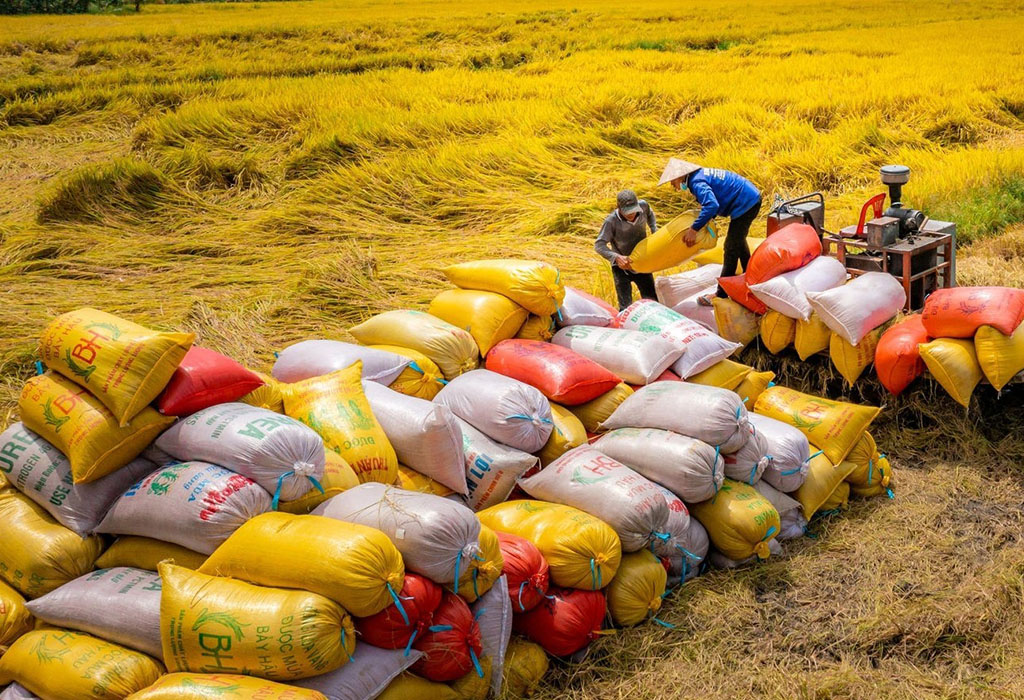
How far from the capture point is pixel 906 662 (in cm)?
299

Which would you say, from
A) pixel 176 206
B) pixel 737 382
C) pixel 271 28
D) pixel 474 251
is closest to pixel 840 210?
pixel 474 251

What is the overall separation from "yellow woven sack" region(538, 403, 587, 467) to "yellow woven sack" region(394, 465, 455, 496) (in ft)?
1.56

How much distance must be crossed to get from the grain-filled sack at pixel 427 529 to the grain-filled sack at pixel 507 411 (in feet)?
2.60

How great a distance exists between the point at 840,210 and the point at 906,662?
4921 mm

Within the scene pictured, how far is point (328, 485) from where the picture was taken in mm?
3082

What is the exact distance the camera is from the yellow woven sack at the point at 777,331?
4805 millimetres

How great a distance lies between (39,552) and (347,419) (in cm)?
107

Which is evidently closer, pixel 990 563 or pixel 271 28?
pixel 990 563

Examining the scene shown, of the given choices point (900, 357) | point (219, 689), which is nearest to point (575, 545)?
point (219, 689)

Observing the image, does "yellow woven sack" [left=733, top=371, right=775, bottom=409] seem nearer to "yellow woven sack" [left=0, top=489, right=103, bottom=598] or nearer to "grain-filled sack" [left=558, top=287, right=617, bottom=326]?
"grain-filled sack" [left=558, top=287, right=617, bottom=326]

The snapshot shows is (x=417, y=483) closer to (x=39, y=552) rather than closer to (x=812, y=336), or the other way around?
(x=39, y=552)

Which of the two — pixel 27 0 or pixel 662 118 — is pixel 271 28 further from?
pixel 662 118

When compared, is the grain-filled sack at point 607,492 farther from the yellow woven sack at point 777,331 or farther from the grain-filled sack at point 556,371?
the yellow woven sack at point 777,331

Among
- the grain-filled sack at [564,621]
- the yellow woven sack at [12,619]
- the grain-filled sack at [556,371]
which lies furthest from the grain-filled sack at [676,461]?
the yellow woven sack at [12,619]
